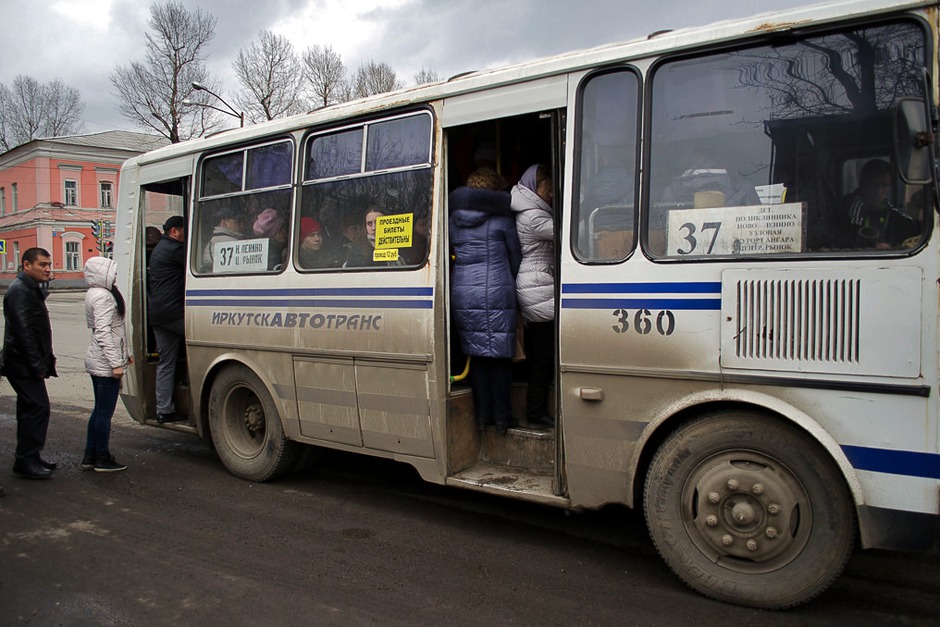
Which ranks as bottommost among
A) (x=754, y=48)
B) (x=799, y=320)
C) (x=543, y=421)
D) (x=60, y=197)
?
(x=543, y=421)

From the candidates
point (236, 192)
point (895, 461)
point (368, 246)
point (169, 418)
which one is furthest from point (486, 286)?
point (169, 418)

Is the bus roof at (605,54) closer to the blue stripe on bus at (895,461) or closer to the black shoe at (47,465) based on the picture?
the blue stripe on bus at (895,461)

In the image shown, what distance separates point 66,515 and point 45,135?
66477 millimetres

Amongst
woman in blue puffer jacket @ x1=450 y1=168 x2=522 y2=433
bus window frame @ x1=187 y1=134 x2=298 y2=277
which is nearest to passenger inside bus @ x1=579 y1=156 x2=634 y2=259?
woman in blue puffer jacket @ x1=450 y1=168 x2=522 y2=433

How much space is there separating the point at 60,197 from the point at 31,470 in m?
51.1

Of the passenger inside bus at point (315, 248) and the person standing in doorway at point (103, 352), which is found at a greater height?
the passenger inside bus at point (315, 248)

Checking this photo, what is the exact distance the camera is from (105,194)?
51.9 m

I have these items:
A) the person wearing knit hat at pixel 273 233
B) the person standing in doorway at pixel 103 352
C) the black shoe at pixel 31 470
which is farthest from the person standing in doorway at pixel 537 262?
the black shoe at pixel 31 470

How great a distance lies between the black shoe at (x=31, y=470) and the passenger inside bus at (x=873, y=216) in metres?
6.44

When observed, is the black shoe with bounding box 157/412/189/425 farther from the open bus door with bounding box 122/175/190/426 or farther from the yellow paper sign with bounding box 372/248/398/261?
the yellow paper sign with bounding box 372/248/398/261

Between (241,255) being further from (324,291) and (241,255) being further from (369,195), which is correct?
(369,195)

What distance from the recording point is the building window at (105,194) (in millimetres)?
51625

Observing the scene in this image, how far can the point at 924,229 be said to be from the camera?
305cm

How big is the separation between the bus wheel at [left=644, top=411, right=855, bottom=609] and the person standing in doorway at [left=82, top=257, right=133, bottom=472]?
195 inches
